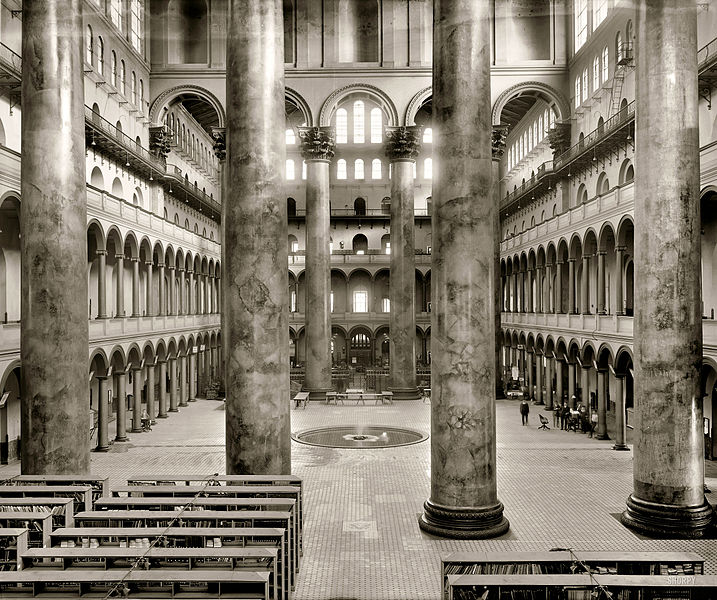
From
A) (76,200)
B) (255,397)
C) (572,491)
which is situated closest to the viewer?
(255,397)

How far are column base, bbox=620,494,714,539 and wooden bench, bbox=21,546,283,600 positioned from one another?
7.57 meters

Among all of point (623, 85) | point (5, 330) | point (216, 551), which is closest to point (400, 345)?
point (623, 85)

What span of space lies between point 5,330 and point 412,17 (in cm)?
2457

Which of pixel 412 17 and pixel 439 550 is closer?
pixel 439 550

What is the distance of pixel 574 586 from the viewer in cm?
751

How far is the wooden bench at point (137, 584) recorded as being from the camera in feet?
23.5

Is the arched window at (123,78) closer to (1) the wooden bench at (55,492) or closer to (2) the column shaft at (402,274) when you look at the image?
(2) the column shaft at (402,274)

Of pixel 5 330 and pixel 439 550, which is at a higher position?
pixel 5 330

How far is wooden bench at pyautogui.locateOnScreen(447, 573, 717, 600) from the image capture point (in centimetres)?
729

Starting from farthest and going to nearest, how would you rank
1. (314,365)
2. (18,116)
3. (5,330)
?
1. (314,365)
2. (18,116)
3. (5,330)

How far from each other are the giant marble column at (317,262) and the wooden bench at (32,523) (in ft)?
74.9

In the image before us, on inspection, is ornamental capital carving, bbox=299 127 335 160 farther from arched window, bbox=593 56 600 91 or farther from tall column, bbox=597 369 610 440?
tall column, bbox=597 369 610 440

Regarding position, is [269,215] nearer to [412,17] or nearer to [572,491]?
[572,491]

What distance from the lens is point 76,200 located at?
11.8 meters
